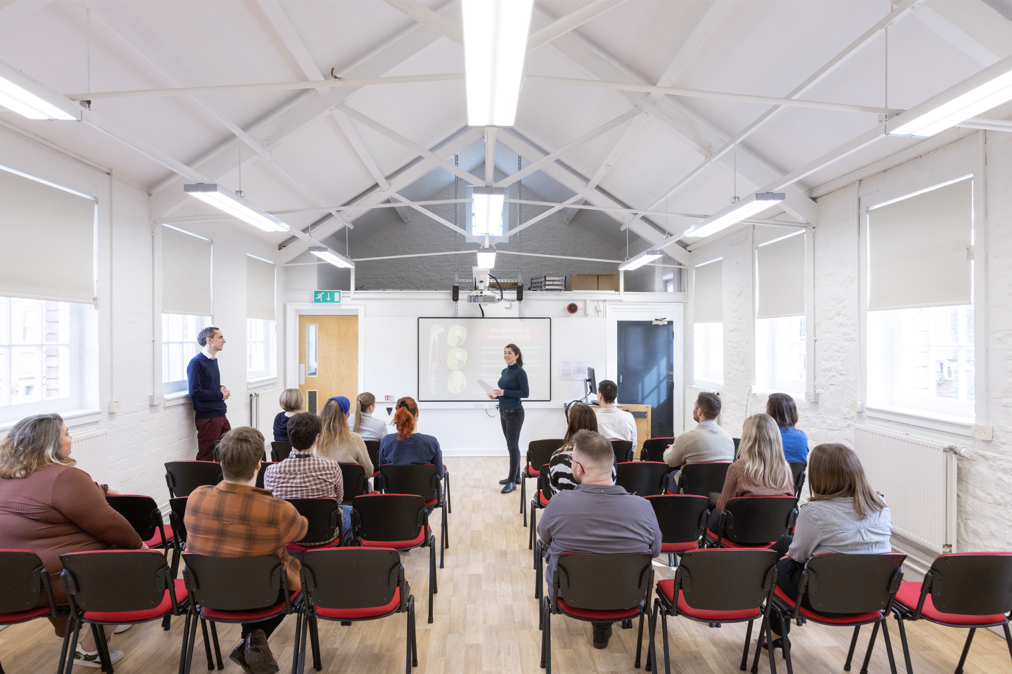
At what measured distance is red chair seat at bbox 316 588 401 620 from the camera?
7.78 ft

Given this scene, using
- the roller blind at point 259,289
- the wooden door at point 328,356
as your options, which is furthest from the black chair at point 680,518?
the wooden door at point 328,356

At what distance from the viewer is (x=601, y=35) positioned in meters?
4.98

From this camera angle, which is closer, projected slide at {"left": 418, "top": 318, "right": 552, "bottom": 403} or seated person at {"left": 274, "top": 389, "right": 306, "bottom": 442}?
seated person at {"left": 274, "top": 389, "right": 306, "bottom": 442}

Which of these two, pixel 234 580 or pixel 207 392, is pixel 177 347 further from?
pixel 234 580

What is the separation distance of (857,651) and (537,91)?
19.6 feet

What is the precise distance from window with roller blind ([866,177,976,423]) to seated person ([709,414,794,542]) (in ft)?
5.11

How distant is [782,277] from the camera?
5816 mm

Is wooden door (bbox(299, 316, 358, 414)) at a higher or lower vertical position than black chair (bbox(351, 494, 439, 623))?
higher

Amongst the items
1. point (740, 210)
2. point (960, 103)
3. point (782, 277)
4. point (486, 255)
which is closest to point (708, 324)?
point (782, 277)

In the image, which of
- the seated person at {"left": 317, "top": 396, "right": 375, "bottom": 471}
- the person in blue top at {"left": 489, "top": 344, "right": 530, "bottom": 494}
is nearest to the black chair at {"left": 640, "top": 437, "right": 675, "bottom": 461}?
the person in blue top at {"left": 489, "top": 344, "right": 530, "bottom": 494}

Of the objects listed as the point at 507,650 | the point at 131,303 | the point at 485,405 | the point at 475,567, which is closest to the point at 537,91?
the point at 485,405

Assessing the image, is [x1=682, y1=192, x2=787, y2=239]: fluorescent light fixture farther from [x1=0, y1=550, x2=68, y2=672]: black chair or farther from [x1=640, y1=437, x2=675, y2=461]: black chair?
[x1=0, y1=550, x2=68, y2=672]: black chair

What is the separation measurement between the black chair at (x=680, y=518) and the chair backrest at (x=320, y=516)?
1.79 metres

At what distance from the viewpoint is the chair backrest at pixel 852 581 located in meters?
2.29
